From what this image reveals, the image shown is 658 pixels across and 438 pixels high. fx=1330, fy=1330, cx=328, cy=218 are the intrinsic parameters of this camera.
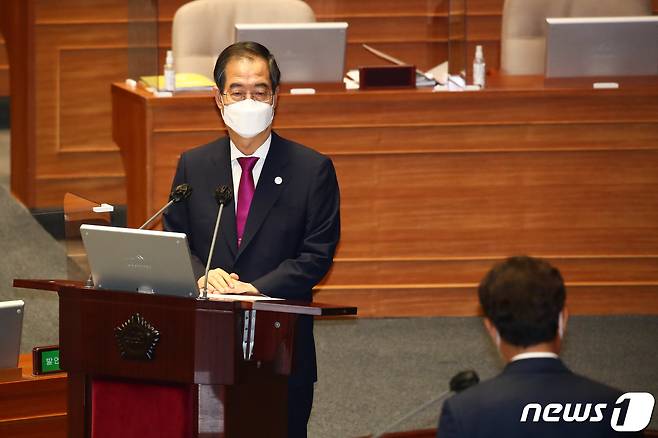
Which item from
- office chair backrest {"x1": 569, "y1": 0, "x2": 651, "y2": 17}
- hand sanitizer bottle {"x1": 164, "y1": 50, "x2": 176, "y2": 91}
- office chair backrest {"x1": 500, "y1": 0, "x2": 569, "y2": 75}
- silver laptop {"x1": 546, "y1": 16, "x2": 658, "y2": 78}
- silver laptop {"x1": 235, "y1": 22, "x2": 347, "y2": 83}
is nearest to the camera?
silver laptop {"x1": 235, "y1": 22, "x2": 347, "y2": 83}

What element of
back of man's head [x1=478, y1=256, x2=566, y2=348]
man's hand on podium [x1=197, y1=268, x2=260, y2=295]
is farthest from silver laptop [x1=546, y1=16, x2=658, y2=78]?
back of man's head [x1=478, y1=256, x2=566, y2=348]

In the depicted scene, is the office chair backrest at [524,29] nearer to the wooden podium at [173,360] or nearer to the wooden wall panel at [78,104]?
the wooden wall panel at [78,104]

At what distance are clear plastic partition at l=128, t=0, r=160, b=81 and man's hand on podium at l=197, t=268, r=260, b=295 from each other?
3069 mm

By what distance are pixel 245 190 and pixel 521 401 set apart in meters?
1.58

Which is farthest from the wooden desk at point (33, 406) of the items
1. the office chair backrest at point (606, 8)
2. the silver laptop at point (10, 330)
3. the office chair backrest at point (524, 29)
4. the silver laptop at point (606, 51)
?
the office chair backrest at point (606, 8)

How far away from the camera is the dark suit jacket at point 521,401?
7.80 ft

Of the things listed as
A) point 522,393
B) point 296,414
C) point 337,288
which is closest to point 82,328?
point 296,414

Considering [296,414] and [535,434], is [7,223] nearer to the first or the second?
[296,414]

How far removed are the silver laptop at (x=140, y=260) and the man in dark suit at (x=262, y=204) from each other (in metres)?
0.40

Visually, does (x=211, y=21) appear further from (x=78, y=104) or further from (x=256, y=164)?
(x=256, y=164)

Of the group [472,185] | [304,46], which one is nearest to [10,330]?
[304,46]

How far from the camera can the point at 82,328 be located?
11.0 feet

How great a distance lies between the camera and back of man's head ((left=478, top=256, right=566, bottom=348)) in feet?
7.92

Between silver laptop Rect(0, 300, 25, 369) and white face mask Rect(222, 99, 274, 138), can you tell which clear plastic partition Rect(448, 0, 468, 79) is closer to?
white face mask Rect(222, 99, 274, 138)
